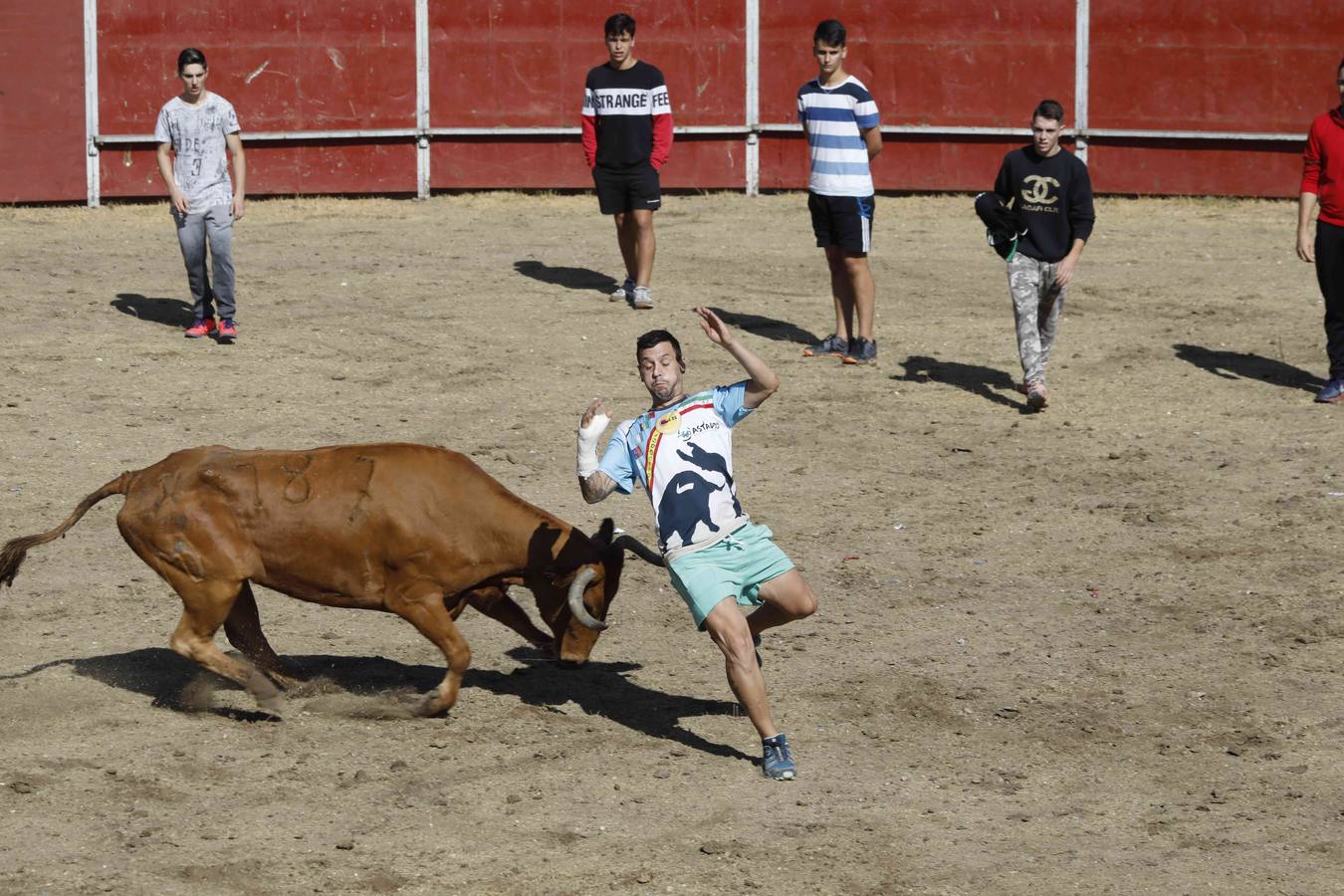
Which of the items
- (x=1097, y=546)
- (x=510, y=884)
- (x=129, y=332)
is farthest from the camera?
(x=129, y=332)

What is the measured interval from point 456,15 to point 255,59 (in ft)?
6.71

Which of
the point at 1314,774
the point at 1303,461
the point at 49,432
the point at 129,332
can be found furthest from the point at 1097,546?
the point at 129,332

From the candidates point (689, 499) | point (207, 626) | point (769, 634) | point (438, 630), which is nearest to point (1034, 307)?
point (769, 634)

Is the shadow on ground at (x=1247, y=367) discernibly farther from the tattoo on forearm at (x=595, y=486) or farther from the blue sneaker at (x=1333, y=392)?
the tattoo on forearm at (x=595, y=486)

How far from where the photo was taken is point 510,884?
601 centimetres

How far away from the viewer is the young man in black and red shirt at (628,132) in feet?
46.4

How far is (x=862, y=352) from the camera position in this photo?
43.2 ft

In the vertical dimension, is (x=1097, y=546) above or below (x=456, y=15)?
below

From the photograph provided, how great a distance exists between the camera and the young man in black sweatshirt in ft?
37.8

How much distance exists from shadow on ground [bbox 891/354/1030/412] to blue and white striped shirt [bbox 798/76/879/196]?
129 centimetres

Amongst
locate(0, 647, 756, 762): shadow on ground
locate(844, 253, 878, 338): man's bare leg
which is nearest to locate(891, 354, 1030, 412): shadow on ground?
locate(844, 253, 878, 338): man's bare leg

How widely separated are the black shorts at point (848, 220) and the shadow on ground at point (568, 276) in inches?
113

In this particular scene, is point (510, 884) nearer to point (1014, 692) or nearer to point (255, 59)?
point (1014, 692)

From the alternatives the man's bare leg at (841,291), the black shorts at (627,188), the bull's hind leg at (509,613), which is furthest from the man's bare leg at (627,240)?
the bull's hind leg at (509,613)
